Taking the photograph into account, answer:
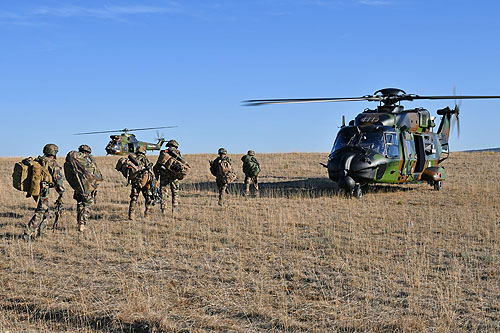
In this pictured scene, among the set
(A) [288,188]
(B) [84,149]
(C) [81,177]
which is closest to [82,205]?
(C) [81,177]

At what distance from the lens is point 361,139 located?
48.9 feet

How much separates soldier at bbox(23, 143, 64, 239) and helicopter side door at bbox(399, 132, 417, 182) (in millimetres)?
10650

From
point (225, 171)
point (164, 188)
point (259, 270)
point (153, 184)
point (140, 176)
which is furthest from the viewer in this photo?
point (225, 171)

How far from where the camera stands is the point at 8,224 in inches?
430

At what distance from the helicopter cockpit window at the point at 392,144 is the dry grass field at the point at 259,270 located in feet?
7.55

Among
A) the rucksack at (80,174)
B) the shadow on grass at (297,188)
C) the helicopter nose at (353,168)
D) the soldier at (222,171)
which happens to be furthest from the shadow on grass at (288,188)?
the rucksack at (80,174)

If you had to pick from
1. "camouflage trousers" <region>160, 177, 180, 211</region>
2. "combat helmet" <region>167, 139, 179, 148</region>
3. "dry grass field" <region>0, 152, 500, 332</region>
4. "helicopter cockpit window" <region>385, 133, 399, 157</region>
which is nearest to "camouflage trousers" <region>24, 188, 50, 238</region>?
"dry grass field" <region>0, 152, 500, 332</region>

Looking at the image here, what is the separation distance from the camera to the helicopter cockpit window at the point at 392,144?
49.0 feet

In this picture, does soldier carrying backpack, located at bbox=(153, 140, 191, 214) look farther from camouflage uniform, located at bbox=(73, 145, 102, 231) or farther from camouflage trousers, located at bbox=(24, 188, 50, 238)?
camouflage trousers, located at bbox=(24, 188, 50, 238)

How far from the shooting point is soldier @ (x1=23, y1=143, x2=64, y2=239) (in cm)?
894

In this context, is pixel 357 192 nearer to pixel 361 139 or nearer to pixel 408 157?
pixel 361 139

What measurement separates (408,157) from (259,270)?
10342 millimetres

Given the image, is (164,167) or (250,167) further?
(250,167)

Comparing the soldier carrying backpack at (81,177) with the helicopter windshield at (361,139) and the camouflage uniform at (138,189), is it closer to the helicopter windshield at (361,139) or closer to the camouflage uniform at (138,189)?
the camouflage uniform at (138,189)
